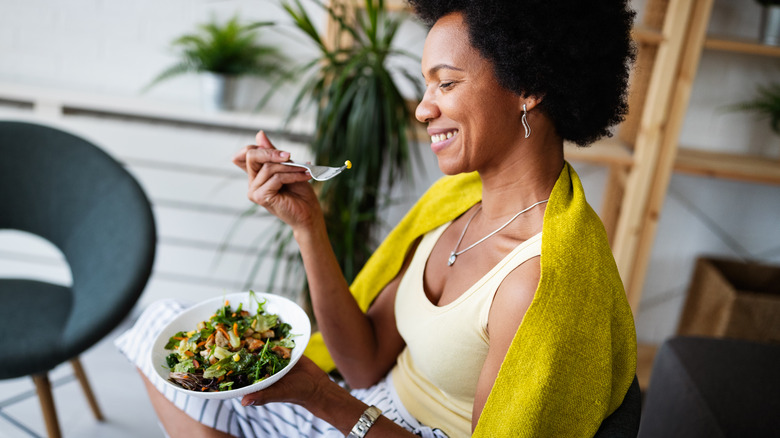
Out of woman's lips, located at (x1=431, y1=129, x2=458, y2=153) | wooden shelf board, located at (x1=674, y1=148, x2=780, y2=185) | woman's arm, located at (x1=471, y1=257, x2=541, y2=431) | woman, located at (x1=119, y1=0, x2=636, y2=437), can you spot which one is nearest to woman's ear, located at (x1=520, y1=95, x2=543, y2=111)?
woman, located at (x1=119, y1=0, x2=636, y2=437)

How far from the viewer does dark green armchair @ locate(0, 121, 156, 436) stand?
143 cm

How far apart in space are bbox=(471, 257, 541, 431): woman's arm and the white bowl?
0.93 feet

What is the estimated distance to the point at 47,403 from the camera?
1.49m

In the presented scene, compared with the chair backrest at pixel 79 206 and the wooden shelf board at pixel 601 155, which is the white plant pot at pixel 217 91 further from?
the wooden shelf board at pixel 601 155

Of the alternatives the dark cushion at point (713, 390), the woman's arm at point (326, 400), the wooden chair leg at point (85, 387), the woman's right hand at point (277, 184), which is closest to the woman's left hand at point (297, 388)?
the woman's arm at point (326, 400)

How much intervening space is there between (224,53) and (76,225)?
0.87 metres

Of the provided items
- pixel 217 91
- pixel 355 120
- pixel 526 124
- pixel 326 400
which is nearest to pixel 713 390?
pixel 526 124

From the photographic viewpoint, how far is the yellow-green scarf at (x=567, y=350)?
833 mm

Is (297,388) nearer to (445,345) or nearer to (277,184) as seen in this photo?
(445,345)

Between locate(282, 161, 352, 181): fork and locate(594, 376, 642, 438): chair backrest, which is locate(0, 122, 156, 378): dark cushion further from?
locate(594, 376, 642, 438): chair backrest

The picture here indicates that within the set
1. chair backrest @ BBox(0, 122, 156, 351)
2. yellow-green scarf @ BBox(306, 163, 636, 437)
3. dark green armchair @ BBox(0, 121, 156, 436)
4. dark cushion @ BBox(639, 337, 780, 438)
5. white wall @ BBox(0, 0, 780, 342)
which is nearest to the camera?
yellow-green scarf @ BBox(306, 163, 636, 437)

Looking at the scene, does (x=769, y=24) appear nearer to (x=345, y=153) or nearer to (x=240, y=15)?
(x=345, y=153)

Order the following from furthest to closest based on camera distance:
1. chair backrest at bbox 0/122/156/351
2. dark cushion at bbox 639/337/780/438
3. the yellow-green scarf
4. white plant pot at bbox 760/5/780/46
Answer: white plant pot at bbox 760/5/780/46
chair backrest at bbox 0/122/156/351
dark cushion at bbox 639/337/780/438
the yellow-green scarf

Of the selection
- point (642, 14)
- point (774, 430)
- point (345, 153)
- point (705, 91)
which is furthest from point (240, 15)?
point (774, 430)
